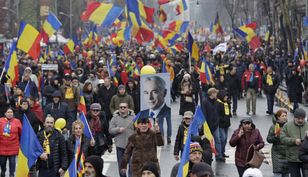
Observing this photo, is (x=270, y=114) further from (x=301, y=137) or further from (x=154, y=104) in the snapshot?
(x=301, y=137)

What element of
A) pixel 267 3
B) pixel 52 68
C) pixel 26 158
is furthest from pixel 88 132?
pixel 267 3

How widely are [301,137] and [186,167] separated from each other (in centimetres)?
394

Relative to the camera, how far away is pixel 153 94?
52.4 ft

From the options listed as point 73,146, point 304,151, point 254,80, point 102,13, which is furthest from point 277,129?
point 102,13

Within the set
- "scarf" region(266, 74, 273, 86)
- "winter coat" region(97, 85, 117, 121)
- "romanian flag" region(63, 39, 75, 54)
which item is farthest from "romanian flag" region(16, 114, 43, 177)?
"romanian flag" region(63, 39, 75, 54)

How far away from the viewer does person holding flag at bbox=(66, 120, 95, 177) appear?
12.7 meters

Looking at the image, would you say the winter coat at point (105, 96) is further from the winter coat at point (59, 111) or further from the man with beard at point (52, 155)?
the man with beard at point (52, 155)

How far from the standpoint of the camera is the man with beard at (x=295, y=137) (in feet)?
44.9

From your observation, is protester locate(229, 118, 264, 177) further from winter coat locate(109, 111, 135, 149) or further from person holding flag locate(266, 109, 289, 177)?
winter coat locate(109, 111, 135, 149)

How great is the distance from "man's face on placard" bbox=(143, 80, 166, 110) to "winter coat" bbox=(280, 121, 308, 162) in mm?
2671

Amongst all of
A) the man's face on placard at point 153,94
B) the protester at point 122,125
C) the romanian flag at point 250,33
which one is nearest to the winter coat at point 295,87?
the man's face on placard at point 153,94

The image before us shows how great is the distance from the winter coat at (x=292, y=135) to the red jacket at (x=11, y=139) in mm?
4399

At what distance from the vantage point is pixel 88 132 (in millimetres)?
14102

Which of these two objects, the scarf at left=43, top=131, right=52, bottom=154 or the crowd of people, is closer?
the crowd of people
